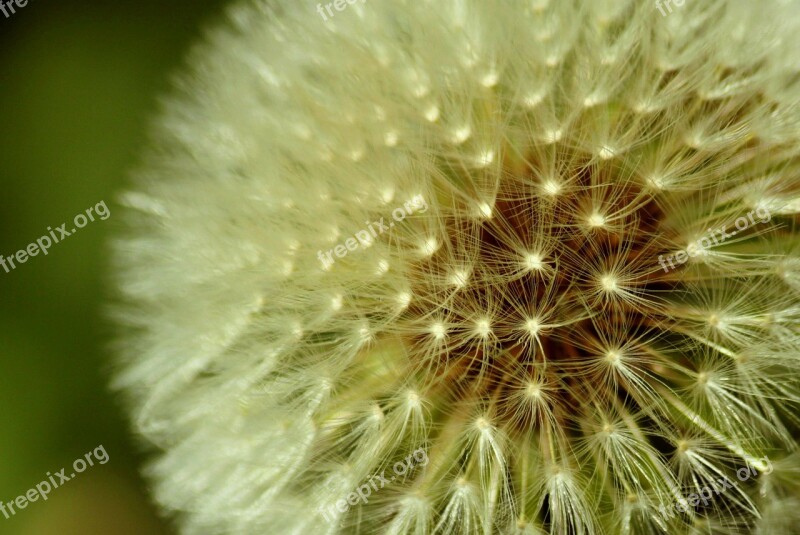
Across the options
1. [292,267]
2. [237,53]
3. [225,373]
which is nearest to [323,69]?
[237,53]

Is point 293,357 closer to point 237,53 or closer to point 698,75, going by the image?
point 237,53
